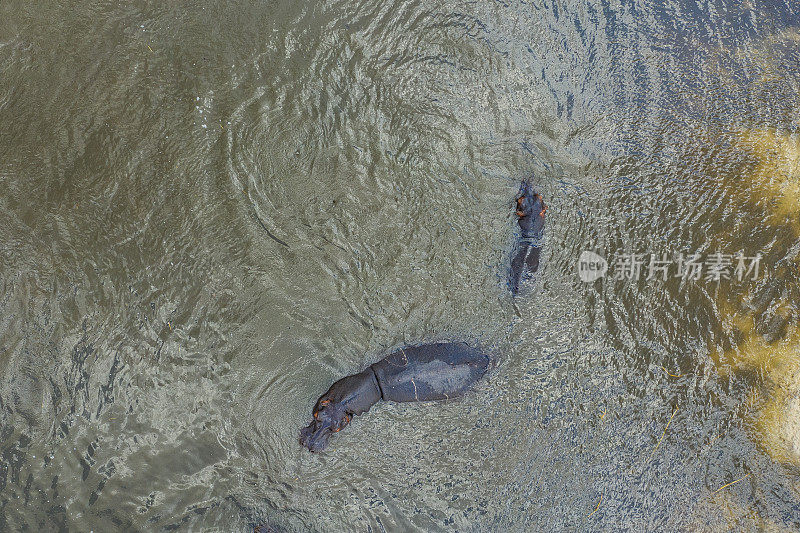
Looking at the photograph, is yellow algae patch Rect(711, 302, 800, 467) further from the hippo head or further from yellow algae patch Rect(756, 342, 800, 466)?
the hippo head

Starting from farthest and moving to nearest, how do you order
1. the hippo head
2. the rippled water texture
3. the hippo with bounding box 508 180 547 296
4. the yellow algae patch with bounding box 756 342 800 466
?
the yellow algae patch with bounding box 756 342 800 466 < the hippo with bounding box 508 180 547 296 < the rippled water texture < the hippo head

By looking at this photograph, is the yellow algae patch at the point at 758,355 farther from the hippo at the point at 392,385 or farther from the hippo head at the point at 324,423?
the hippo head at the point at 324,423

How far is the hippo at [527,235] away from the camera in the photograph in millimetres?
4074

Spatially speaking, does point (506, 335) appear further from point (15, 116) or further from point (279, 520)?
point (15, 116)

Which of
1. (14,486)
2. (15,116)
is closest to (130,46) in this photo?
(15,116)

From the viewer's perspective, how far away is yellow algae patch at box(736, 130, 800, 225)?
4.35m

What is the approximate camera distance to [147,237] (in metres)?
4.04

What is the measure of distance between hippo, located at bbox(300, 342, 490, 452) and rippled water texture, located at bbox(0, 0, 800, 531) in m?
0.15

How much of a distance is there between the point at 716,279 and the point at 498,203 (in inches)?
80.3

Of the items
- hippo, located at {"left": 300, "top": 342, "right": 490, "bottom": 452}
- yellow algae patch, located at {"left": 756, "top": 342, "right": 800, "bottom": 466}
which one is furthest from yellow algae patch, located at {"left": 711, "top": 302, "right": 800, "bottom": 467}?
hippo, located at {"left": 300, "top": 342, "right": 490, "bottom": 452}

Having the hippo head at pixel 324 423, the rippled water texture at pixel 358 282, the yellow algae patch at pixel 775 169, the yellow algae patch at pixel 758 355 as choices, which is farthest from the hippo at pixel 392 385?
the yellow algae patch at pixel 775 169

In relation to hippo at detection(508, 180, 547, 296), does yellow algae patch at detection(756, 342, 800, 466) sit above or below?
below

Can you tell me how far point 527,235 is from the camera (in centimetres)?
410

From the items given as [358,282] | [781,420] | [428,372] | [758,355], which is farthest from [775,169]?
[358,282]
